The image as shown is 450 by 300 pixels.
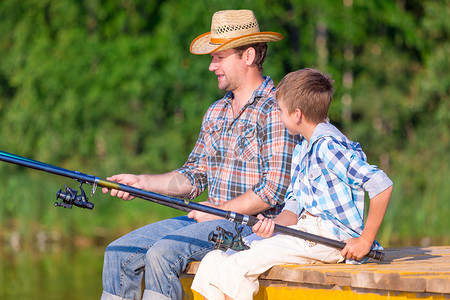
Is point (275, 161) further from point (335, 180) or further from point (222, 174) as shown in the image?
point (335, 180)

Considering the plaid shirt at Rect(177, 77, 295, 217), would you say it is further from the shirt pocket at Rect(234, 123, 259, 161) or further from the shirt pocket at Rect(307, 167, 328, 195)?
the shirt pocket at Rect(307, 167, 328, 195)

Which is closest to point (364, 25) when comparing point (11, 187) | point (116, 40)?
point (116, 40)

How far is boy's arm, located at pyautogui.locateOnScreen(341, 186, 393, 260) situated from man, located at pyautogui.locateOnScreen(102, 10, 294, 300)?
616mm

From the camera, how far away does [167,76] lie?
44.5 feet

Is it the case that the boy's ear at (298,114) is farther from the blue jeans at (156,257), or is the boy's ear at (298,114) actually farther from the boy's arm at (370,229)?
the blue jeans at (156,257)

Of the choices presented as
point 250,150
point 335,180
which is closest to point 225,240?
point 335,180

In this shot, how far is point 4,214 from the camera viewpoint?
11.2 meters

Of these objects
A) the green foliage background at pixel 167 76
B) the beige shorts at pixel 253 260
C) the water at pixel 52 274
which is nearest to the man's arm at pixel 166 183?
the beige shorts at pixel 253 260

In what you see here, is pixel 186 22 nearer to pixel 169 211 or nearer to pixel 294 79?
pixel 169 211

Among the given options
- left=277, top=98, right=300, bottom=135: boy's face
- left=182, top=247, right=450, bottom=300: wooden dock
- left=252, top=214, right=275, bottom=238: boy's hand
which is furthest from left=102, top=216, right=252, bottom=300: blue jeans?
left=277, top=98, right=300, bottom=135: boy's face

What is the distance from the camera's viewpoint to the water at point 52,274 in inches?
299

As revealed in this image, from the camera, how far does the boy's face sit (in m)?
3.64

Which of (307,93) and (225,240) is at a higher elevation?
(307,93)

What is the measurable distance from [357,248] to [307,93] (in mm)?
717
